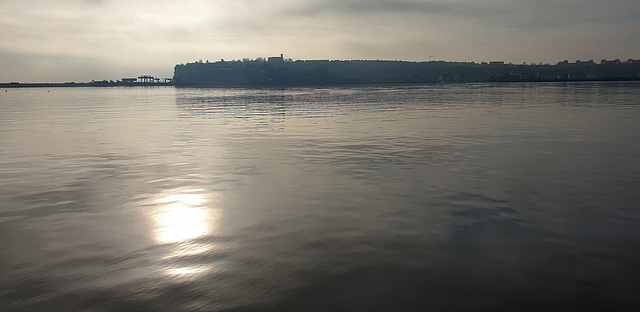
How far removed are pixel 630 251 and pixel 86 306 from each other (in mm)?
8893

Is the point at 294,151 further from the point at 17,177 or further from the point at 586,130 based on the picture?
the point at 586,130

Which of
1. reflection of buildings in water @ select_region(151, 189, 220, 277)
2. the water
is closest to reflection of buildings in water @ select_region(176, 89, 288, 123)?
the water

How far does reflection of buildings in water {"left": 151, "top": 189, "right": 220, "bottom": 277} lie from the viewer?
25.1 feet

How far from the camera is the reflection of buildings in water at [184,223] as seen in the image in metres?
7.66

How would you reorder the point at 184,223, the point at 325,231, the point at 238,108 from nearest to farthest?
the point at 325,231 → the point at 184,223 → the point at 238,108

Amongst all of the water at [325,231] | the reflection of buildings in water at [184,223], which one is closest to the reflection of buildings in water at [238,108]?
the water at [325,231]

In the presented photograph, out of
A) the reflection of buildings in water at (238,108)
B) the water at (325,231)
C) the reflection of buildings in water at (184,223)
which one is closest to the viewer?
the water at (325,231)

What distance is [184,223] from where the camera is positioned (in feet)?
31.2

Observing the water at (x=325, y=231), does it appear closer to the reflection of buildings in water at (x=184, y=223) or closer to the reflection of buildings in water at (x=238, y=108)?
the reflection of buildings in water at (x=184, y=223)

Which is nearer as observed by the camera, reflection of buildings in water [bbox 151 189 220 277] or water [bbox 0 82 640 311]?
water [bbox 0 82 640 311]

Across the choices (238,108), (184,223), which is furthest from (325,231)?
(238,108)

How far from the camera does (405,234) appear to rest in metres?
8.68

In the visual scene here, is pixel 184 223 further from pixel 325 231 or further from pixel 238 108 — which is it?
pixel 238 108

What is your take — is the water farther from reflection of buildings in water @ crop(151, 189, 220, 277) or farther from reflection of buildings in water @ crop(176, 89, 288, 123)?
reflection of buildings in water @ crop(176, 89, 288, 123)
